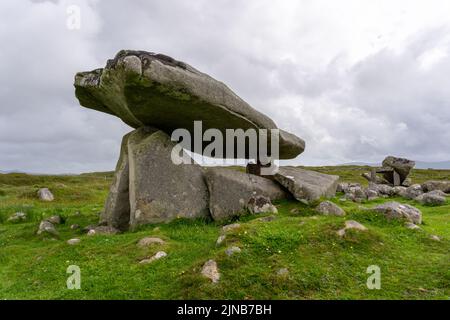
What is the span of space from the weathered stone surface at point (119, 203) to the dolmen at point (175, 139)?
5 centimetres

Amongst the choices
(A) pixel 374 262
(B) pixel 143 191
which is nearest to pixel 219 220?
(B) pixel 143 191

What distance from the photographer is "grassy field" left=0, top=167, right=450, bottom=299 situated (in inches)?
344

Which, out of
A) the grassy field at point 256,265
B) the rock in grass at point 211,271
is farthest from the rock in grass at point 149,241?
the rock in grass at point 211,271

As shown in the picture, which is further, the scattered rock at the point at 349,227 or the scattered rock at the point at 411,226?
the scattered rock at the point at 411,226

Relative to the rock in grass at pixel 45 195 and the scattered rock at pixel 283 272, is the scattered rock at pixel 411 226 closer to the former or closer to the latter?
the scattered rock at pixel 283 272

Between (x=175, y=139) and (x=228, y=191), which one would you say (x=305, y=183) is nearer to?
(x=228, y=191)

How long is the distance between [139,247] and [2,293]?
397 cm

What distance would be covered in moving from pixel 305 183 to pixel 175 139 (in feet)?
23.1

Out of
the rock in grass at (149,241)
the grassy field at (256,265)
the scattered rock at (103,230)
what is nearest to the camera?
the grassy field at (256,265)

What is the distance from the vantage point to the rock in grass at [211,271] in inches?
355

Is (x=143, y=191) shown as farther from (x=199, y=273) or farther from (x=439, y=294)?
(x=439, y=294)

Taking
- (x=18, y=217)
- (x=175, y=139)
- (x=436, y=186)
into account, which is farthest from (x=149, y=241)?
(x=436, y=186)

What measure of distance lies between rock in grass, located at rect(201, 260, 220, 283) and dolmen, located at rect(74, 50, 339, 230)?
7746 millimetres

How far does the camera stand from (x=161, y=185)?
57.4 ft
